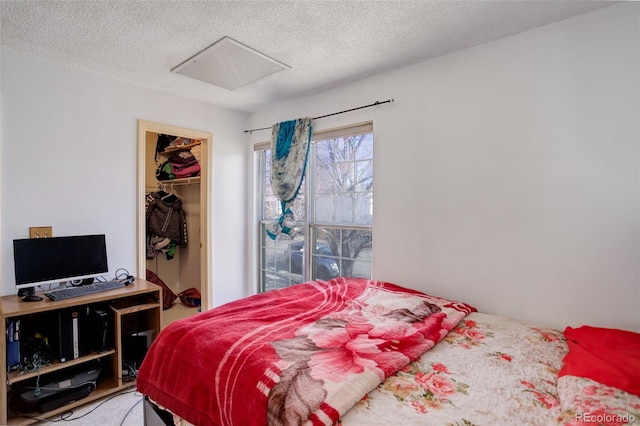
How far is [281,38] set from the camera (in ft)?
6.48

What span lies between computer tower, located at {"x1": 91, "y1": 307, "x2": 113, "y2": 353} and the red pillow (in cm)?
272

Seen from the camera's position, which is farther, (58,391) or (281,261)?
(281,261)

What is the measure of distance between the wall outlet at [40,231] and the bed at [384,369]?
56.9 inches

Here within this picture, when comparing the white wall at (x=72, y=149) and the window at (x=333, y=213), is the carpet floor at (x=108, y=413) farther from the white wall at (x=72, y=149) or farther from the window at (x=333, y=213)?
the window at (x=333, y=213)

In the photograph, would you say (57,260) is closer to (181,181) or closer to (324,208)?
(181,181)

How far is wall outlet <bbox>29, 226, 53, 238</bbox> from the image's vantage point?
222cm

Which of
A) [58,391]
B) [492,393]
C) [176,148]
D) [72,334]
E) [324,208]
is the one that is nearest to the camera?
[492,393]

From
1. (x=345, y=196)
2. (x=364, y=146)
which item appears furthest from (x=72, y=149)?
(x=364, y=146)

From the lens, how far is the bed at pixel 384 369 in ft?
3.32

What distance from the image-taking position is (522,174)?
1.91 meters

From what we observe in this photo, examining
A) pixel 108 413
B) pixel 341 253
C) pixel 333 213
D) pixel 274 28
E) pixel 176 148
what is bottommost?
pixel 108 413

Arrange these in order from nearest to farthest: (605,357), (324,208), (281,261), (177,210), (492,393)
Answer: (492,393) → (605,357) → (324,208) → (281,261) → (177,210)

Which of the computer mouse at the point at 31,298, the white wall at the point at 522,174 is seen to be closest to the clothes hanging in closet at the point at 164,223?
the computer mouse at the point at 31,298

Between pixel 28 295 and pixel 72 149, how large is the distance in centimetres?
111
